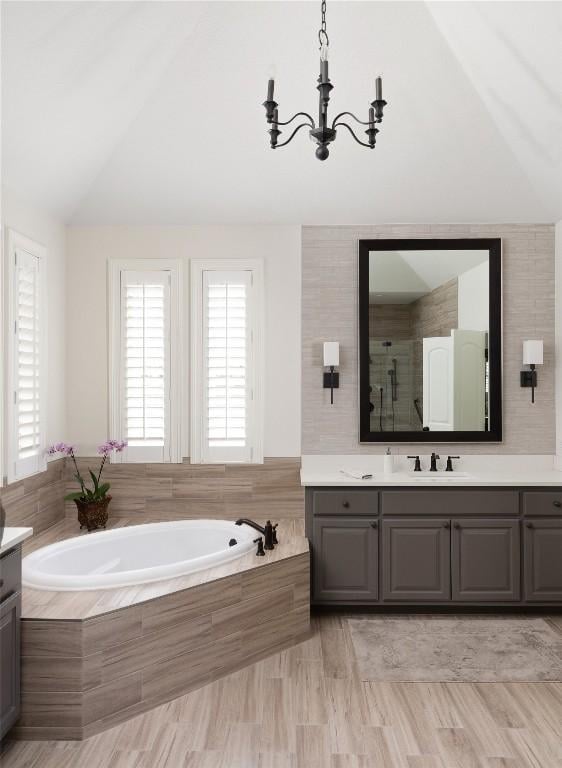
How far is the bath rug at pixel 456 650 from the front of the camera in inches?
121

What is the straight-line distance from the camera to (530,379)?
14.1ft

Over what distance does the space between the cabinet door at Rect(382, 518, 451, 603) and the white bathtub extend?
2.85ft

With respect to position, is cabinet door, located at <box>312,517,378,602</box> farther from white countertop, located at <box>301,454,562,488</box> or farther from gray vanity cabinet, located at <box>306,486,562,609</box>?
white countertop, located at <box>301,454,562,488</box>

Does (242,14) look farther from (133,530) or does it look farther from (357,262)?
(133,530)

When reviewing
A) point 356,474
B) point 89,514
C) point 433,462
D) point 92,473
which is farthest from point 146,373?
point 433,462

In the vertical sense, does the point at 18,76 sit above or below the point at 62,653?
above

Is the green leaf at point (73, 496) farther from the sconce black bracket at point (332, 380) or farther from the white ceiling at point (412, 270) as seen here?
the white ceiling at point (412, 270)

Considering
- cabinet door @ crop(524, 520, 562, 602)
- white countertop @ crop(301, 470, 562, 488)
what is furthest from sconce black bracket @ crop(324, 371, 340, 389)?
cabinet door @ crop(524, 520, 562, 602)

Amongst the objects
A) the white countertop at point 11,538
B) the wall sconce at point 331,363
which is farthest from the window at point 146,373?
the white countertop at point 11,538

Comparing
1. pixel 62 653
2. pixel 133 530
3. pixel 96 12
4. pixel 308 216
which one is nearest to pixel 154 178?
pixel 308 216

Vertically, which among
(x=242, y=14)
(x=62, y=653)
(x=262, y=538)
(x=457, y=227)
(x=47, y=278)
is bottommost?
(x=62, y=653)

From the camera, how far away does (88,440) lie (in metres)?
4.37

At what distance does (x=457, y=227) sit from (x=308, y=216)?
3.50 feet

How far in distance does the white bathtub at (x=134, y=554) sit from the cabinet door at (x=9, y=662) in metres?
0.39
